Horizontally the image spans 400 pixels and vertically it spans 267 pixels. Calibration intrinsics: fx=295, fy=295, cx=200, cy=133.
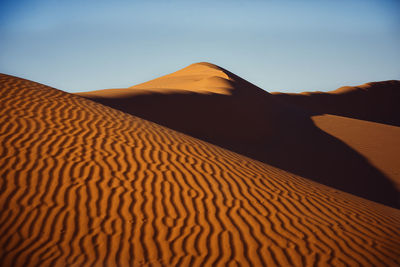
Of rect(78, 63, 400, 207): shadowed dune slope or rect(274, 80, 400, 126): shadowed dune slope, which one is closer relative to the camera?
rect(78, 63, 400, 207): shadowed dune slope

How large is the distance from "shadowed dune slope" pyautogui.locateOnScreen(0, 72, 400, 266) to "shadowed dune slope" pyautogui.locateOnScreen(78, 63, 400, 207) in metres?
5.02

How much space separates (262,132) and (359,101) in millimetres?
32068

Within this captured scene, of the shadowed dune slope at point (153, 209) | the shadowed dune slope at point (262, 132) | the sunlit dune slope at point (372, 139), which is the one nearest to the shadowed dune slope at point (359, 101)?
the sunlit dune slope at point (372, 139)

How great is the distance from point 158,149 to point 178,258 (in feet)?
11.2

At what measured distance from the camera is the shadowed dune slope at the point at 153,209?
382cm

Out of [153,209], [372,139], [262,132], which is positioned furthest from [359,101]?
[153,209]

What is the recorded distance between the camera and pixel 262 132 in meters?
16.2

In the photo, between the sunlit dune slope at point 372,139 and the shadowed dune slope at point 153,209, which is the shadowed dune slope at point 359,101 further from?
the shadowed dune slope at point 153,209

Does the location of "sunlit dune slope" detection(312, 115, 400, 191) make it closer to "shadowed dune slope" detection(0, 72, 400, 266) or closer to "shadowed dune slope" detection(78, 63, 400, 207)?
"shadowed dune slope" detection(78, 63, 400, 207)

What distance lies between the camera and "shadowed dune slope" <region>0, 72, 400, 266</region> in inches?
150

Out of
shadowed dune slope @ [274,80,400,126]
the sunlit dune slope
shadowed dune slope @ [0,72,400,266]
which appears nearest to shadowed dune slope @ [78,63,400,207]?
the sunlit dune slope

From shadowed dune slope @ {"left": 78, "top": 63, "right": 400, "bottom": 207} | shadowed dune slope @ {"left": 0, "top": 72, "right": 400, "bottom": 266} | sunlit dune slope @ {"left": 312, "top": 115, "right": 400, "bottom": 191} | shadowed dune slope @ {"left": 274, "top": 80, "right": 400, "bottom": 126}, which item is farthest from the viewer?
shadowed dune slope @ {"left": 274, "top": 80, "right": 400, "bottom": 126}

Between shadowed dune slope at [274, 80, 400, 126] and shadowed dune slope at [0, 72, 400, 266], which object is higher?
shadowed dune slope at [274, 80, 400, 126]

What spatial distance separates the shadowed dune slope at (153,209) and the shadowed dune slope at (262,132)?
198 inches
